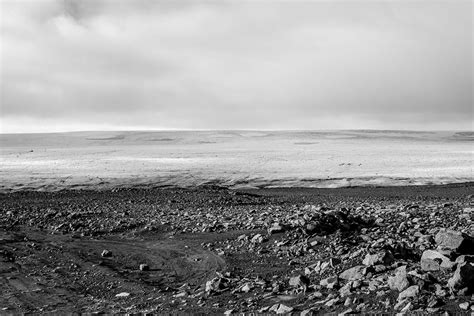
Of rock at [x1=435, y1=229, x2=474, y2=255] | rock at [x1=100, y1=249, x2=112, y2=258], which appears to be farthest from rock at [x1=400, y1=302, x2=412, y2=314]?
rock at [x1=100, y1=249, x2=112, y2=258]

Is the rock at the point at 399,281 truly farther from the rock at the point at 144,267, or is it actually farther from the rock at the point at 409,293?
the rock at the point at 144,267

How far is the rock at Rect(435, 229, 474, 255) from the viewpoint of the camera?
909cm

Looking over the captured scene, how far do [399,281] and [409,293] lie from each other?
0.38 metres

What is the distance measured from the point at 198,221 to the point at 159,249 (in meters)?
2.58

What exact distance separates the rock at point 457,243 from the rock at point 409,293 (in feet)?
7.49

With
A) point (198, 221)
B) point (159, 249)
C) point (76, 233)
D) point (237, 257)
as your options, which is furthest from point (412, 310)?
point (76, 233)

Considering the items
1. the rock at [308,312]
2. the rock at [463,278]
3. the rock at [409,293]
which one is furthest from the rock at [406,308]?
the rock at [308,312]

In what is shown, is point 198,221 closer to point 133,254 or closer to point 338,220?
point 133,254

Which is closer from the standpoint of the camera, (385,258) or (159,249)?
(385,258)

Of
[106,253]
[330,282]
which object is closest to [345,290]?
[330,282]

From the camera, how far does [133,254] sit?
1197 cm

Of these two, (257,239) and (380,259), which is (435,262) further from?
(257,239)

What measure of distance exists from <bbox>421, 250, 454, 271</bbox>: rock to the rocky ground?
0.07 feet

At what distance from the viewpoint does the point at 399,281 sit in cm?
759
